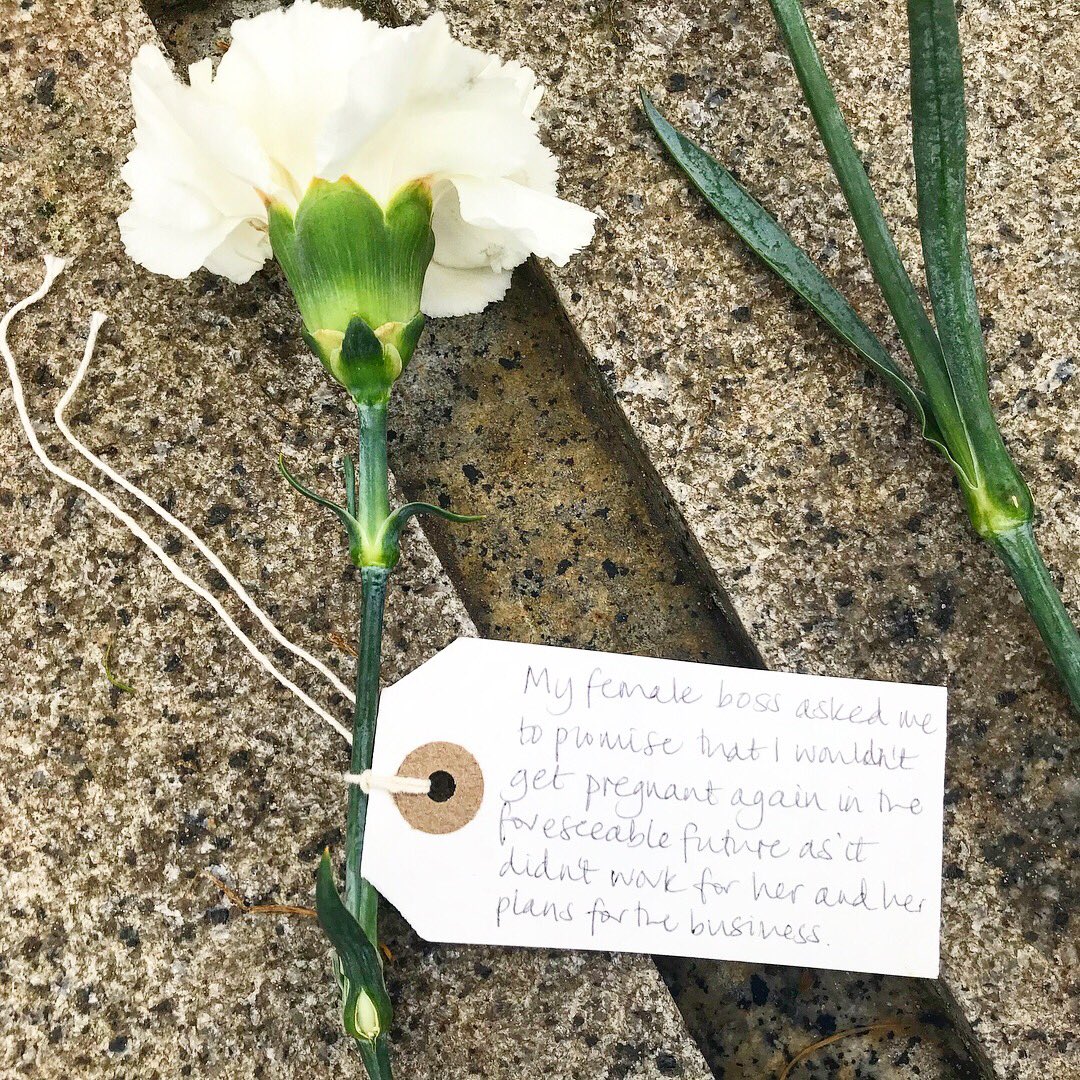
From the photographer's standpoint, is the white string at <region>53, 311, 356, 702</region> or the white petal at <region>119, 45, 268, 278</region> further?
the white string at <region>53, 311, 356, 702</region>

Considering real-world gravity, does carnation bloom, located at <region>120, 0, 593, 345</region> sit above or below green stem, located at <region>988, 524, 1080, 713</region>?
above

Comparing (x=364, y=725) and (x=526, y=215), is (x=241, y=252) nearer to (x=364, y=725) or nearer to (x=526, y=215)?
(x=526, y=215)

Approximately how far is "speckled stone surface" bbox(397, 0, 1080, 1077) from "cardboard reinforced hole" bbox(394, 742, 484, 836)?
23cm

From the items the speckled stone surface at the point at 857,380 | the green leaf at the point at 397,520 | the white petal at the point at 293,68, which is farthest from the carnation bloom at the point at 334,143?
the speckled stone surface at the point at 857,380

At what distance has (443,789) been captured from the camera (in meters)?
0.63

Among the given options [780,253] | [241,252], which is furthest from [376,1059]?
[780,253]

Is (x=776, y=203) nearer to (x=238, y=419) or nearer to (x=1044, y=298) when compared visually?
(x=1044, y=298)

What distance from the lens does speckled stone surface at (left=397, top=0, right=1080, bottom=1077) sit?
2.19ft

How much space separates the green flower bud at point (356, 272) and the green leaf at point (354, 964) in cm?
26

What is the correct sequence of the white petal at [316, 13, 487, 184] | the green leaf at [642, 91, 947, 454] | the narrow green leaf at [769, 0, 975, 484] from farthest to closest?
1. the green leaf at [642, 91, 947, 454]
2. the narrow green leaf at [769, 0, 975, 484]
3. the white petal at [316, 13, 487, 184]

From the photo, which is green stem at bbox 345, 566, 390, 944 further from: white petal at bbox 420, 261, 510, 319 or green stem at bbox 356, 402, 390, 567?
white petal at bbox 420, 261, 510, 319

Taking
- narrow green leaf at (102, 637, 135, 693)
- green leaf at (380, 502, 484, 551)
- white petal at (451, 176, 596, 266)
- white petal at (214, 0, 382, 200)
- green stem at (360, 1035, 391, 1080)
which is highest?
white petal at (214, 0, 382, 200)

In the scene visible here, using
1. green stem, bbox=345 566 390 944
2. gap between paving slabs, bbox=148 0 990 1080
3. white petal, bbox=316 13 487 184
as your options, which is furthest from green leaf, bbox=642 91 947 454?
green stem, bbox=345 566 390 944

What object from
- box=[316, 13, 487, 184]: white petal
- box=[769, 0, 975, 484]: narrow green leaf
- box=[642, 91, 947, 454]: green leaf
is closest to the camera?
box=[316, 13, 487, 184]: white petal
